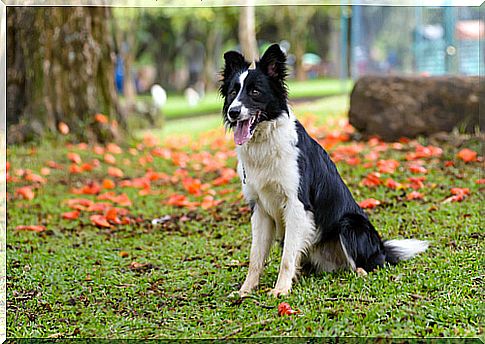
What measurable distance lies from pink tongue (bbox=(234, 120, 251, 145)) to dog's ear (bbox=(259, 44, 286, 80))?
1.27 ft

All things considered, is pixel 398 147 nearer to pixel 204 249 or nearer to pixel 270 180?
pixel 204 249

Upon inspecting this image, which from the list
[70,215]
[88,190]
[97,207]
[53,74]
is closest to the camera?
[70,215]

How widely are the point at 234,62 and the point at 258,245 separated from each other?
4.20 feet

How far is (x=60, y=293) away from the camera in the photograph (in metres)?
5.02

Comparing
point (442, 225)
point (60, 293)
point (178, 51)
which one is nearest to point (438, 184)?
point (442, 225)

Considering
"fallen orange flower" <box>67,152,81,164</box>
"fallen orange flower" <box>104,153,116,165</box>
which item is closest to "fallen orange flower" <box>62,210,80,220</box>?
"fallen orange flower" <box>67,152,81,164</box>

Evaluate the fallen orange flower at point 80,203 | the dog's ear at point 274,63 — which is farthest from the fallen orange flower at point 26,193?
the dog's ear at point 274,63

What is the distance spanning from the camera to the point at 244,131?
439 cm

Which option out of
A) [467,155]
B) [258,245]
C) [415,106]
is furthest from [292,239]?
[415,106]

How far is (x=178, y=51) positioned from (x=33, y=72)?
94.4 feet

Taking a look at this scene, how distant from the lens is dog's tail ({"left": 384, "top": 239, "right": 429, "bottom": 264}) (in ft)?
16.6

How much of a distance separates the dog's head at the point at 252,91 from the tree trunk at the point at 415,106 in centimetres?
501

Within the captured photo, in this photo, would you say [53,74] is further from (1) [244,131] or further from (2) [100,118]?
(1) [244,131]

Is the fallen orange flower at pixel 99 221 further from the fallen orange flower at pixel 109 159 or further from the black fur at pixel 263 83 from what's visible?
the black fur at pixel 263 83
